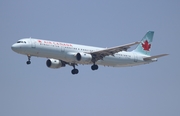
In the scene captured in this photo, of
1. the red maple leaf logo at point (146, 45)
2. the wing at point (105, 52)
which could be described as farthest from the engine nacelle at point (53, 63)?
the red maple leaf logo at point (146, 45)

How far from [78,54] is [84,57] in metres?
1.10

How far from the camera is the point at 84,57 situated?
7238cm

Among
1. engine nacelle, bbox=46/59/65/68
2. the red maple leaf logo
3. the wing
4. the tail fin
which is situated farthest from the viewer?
the red maple leaf logo

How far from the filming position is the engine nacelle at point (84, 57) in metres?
71.9

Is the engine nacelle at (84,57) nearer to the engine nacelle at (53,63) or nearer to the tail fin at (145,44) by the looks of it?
the engine nacelle at (53,63)

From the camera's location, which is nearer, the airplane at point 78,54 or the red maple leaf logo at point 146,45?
the airplane at point 78,54

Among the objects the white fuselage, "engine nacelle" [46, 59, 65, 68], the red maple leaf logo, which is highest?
the red maple leaf logo

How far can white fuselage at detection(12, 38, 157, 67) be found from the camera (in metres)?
68.1

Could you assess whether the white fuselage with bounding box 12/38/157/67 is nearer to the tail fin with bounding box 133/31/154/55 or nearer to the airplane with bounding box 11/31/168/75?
the airplane with bounding box 11/31/168/75

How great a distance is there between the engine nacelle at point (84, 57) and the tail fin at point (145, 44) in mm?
13211

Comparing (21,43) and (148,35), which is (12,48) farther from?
(148,35)

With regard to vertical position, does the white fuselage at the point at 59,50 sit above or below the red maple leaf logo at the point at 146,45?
below

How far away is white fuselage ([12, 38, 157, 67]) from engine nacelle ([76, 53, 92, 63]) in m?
0.55

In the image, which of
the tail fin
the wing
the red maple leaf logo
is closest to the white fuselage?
the wing
